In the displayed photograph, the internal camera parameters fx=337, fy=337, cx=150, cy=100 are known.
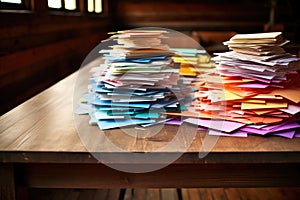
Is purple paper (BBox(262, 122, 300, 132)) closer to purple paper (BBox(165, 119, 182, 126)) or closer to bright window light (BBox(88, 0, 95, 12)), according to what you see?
purple paper (BBox(165, 119, 182, 126))

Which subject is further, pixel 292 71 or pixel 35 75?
pixel 35 75

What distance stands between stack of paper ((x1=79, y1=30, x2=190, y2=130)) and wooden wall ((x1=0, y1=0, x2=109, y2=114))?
3.13ft

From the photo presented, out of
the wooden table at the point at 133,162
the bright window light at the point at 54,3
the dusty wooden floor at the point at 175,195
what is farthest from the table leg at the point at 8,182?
the bright window light at the point at 54,3

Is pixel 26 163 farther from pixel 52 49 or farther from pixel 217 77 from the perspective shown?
pixel 52 49

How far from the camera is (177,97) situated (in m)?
0.99

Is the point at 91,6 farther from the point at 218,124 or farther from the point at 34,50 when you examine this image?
the point at 218,124

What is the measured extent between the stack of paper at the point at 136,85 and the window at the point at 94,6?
353 cm

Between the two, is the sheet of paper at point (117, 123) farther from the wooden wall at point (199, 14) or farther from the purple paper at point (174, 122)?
the wooden wall at point (199, 14)

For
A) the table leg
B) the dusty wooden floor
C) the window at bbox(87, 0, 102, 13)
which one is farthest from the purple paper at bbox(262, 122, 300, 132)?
the window at bbox(87, 0, 102, 13)

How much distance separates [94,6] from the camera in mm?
4844

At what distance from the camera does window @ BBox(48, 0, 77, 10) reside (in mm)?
2763

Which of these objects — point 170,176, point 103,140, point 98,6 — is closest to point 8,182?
point 103,140

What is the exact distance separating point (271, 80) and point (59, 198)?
1611 millimetres

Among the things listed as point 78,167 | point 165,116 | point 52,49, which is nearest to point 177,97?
point 165,116
